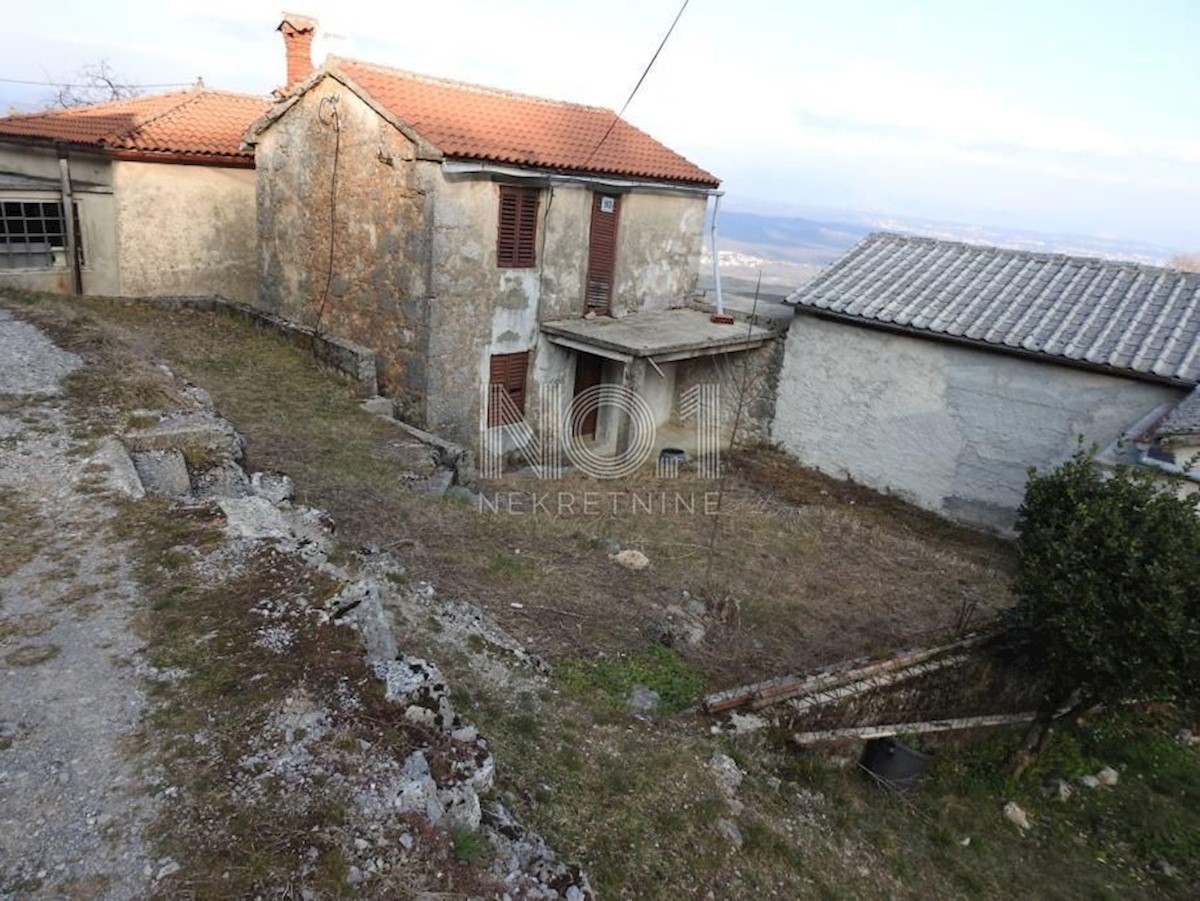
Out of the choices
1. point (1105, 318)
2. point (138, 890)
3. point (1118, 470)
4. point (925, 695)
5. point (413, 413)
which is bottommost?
point (925, 695)

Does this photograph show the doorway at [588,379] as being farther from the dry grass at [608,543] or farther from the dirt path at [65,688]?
the dirt path at [65,688]

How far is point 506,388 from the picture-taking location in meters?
13.7

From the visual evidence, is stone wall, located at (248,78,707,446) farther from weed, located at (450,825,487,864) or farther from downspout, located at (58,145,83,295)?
weed, located at (450,825,487,864)

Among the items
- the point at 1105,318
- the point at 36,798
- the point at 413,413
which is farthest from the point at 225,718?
the point at 1105,318

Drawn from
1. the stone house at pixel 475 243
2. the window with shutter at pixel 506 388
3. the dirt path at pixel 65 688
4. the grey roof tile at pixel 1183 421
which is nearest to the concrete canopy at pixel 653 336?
the stone house at pixel 475 243

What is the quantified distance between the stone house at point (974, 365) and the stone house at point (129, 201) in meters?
11.1

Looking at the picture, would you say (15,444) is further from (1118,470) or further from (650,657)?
(1118,470)

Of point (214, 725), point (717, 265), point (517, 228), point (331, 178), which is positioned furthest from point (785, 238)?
point (214, 725)

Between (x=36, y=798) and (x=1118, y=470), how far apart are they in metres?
8.00

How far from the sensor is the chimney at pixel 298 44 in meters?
15.1

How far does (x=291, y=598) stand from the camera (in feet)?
15.7

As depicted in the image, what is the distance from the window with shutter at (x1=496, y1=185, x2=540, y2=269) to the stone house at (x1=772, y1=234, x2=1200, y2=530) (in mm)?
4709

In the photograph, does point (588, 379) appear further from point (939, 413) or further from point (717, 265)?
point (939, 413)

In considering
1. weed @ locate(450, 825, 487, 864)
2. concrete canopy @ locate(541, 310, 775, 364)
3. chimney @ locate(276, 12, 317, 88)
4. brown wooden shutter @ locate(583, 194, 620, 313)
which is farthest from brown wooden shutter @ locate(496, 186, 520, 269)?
weed @ locate(450, 825, 487, 864)
